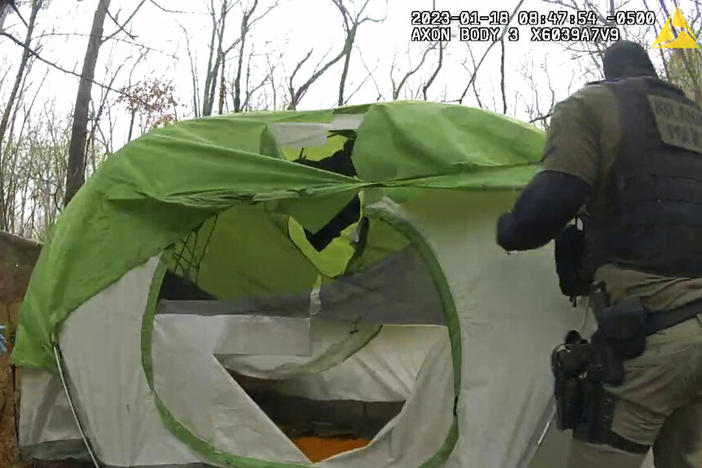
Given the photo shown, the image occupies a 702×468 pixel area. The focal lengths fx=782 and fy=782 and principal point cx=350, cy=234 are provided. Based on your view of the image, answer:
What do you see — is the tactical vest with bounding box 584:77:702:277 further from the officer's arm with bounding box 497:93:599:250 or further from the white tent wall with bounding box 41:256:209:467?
the white tent wall with bounding box 41:256:209:467

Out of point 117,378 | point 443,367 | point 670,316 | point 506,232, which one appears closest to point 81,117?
point 117,378

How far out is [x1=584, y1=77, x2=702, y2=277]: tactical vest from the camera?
2314 millimetres

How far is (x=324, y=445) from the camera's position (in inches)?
198

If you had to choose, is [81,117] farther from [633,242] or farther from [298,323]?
[633,242]

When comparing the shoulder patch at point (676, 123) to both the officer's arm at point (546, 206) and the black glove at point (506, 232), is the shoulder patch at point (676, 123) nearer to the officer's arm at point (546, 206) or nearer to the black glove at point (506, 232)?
the officer's arm at point (546, 206)

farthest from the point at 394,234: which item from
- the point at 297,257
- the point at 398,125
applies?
the point at 398,125

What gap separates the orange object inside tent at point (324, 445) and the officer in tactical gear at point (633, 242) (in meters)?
2.65

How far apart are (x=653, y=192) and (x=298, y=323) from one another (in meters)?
2.60

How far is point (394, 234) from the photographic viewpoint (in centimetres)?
Answer: 489

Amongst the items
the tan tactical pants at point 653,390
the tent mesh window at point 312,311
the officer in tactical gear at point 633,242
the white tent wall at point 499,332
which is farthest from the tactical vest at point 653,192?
the tent mesh window at point 312,311

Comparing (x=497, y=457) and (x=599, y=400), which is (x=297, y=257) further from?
(x=599, y=400)

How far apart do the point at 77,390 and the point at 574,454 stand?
2676 mm

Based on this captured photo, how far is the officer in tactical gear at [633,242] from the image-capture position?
226 cm

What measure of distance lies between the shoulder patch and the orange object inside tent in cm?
307
